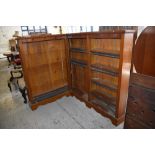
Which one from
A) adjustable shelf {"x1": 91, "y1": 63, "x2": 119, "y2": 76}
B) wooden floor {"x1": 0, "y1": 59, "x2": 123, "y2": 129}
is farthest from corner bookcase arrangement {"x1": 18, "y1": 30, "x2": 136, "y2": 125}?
wooden floor {"x1": 0, "y1": 59, "x2": 123, "y2": 129}

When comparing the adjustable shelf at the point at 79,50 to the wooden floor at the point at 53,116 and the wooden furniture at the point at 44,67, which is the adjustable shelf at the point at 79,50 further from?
the wooden floor at the point at 53,116

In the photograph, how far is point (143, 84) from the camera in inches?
47.2

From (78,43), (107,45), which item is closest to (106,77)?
(107,45)

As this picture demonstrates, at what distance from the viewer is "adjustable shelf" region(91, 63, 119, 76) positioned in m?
1.93

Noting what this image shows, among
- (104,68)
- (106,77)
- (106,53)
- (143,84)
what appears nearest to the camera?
(143,84)

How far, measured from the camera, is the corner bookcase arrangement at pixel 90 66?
6.02 feet

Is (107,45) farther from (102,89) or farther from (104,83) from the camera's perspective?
(102,89)

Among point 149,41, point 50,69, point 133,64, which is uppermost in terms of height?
point 149,41

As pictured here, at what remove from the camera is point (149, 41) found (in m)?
1.05

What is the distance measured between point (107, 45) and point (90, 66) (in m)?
0.44

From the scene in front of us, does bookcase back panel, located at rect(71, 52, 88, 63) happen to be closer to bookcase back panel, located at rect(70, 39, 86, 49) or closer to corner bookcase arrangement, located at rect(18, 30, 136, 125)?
corner bookcase arrangement, located at rect(18, 30, 136, 125)

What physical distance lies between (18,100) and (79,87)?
1416 mm
